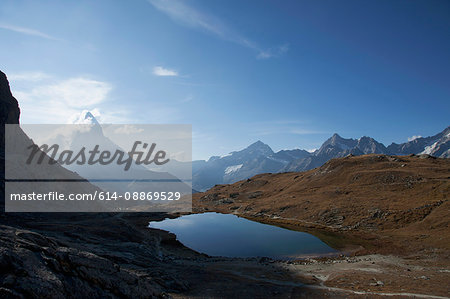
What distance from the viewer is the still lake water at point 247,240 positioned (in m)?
60.7

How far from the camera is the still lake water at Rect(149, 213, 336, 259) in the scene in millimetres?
60719

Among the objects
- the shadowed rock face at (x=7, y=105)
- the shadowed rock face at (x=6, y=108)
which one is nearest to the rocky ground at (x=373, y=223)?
the shadowed rock face at (x=6, y=108)

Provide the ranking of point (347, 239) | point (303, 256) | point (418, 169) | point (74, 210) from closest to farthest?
point (303, 256)
point (347, 239)
point (74, 210)
point (418, 169)

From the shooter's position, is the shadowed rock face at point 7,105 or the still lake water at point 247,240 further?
the shadowed rock face at point 7,105

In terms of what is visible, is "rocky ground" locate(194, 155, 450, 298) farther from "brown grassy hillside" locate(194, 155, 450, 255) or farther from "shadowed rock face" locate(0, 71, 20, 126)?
"shadowed rock face" locate(0, 71, 20, 126)

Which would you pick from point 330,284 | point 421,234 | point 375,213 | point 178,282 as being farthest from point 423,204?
point 178,282

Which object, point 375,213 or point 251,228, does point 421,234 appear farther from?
point 251,228

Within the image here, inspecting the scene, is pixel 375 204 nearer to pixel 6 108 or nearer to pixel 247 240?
pixel 247 240

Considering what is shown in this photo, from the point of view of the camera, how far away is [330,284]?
32.3 metres

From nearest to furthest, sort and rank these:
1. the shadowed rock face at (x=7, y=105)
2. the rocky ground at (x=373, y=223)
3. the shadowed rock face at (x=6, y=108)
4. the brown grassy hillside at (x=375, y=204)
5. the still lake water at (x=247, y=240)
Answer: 1. the rocky ground at (x=373, y=223)
2. the still lake water at (x=247, y=240)
3. the brown grassy hillside at (x=375, y=204)
4. the shadowed rock face at (x=6, y=108)
5. the shadowed rock face at (x=7, y=105)

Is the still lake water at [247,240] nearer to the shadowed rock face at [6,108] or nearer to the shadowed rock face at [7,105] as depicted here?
the shadowed rock face at [6,108]

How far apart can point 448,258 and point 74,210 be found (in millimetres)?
110385

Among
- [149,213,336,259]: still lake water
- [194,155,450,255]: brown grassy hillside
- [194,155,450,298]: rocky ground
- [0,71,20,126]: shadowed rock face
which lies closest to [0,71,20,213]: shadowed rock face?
[0,71,20,126]: shadowed rock face

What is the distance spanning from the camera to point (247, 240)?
7344 cm
